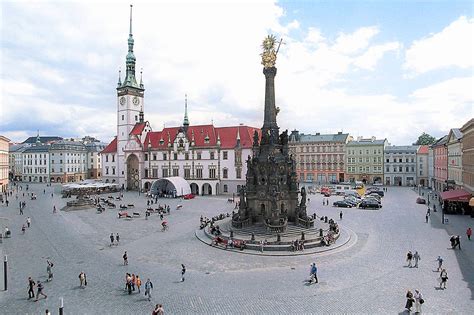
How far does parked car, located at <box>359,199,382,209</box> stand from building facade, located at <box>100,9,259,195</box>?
2194 centimetres

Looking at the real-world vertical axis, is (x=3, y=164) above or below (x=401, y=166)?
above

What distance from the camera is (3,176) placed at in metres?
68.1

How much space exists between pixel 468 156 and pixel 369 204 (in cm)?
1466

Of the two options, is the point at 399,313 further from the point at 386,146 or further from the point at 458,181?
the point at 386,146

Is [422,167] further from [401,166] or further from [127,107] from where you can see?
[127,107]

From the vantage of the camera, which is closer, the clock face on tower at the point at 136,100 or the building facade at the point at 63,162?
the clock face on tower at the point at 136,100

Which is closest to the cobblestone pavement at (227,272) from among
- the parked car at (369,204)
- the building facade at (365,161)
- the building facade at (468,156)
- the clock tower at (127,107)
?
the parked car at (369,204)

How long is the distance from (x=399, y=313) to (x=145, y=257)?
16.0 meters

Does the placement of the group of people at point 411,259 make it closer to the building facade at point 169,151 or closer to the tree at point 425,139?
the building facade at point 169,151

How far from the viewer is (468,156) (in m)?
45.8

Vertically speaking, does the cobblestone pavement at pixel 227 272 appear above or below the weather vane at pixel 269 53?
below

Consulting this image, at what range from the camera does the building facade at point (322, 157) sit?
8562cm

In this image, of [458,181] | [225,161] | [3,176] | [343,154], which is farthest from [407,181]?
[3,176]

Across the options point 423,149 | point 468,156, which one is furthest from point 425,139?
point 468,156
